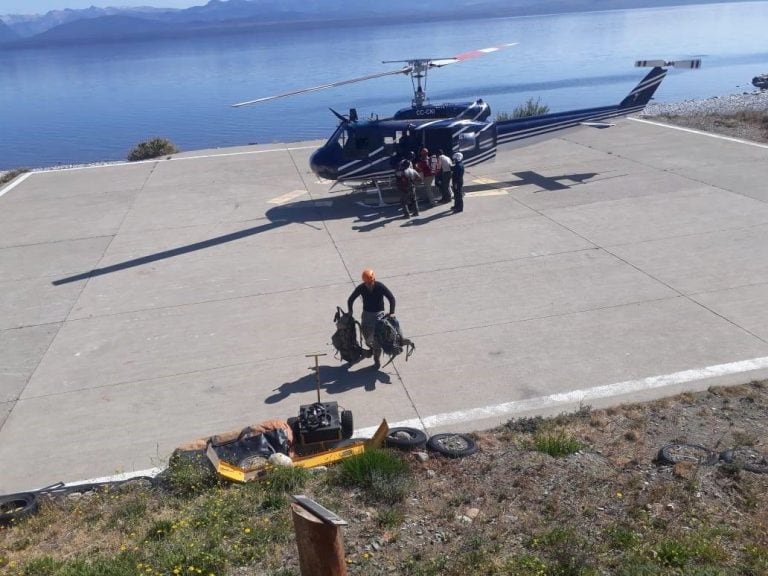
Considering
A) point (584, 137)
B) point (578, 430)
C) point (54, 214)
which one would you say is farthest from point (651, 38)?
point (578, 430)

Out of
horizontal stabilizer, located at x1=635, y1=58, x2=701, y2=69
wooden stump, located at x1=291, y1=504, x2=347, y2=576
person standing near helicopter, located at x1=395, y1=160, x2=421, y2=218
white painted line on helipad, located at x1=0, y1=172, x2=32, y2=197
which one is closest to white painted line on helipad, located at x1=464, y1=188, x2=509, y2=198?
person standing near helicopter, located at x1=395, y1=160, x2=421, y2=218

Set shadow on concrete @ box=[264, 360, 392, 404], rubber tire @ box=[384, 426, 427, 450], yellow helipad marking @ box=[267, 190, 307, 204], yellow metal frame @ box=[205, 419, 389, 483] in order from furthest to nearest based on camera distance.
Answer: yellow helipad marking @ box=[267, 190, 307, 204] < shadow on concrete @ box=[264, 360, 392, 404] < rubber tire @ box=[384, 426, 427, 450] < yellow metal frame @ box=[205, 419, 389, 483]

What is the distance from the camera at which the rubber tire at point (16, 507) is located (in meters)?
7.07

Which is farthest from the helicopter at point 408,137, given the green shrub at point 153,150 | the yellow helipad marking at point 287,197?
the green shrub at point 153,150

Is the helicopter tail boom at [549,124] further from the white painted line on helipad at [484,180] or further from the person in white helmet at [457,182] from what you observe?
the person in white helmet at [457,182]

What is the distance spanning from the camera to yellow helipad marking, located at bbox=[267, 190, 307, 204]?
62.5 feet

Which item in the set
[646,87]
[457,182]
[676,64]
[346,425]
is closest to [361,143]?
[457,182]

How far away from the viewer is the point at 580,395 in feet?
30.1

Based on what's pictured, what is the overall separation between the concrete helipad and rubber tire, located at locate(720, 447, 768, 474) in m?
1.97

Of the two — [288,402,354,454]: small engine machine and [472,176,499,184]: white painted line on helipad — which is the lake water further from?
[288,402,354,454]: small engine machine

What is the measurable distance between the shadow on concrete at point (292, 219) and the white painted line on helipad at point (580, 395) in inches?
312

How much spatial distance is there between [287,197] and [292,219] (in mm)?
2263

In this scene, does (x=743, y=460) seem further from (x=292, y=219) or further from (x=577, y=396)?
(x=292, y=219)

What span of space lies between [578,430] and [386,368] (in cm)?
294
